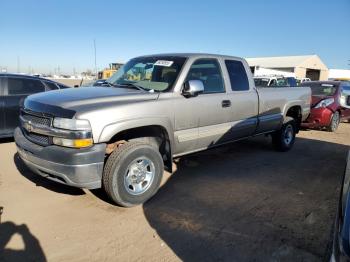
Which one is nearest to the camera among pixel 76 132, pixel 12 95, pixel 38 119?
pixel 76 132

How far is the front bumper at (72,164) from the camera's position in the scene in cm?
377

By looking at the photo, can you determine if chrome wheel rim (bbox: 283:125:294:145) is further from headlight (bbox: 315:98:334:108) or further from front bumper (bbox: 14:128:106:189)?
front bumper (bbox: 14:128:106:189)

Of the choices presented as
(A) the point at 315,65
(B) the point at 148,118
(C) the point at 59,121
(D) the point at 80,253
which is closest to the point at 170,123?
(B) the point at 148,118

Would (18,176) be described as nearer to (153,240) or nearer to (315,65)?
(153,240)

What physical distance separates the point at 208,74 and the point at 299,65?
5535 cm

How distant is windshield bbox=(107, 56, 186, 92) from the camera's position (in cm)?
489

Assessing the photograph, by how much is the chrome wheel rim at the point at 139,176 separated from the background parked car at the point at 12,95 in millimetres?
4046

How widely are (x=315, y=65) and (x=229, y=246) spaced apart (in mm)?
64822

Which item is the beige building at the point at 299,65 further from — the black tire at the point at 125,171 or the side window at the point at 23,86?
the black tire at the point at 125,171

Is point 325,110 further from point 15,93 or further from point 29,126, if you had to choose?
point 29,126

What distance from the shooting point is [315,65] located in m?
62.0

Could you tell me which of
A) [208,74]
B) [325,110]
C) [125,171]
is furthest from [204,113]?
[325,110]

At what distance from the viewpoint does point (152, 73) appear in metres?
5.12

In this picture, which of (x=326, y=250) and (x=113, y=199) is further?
(x=113, y=199)
